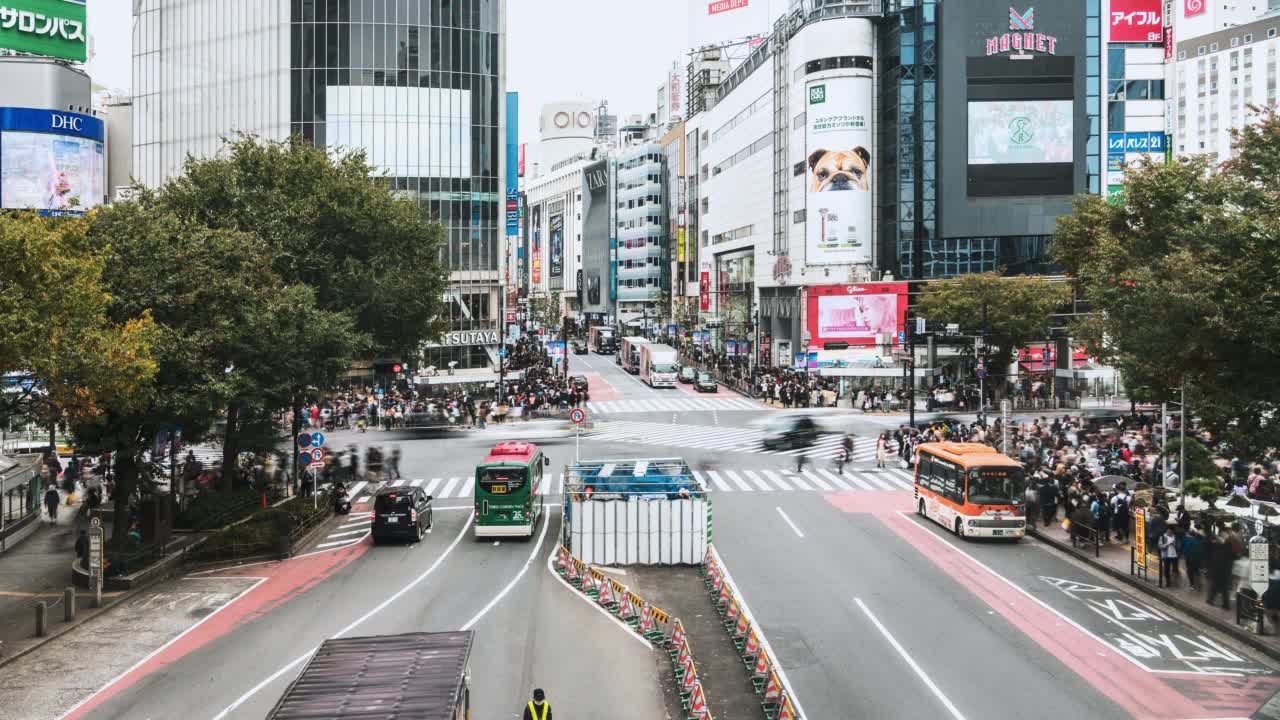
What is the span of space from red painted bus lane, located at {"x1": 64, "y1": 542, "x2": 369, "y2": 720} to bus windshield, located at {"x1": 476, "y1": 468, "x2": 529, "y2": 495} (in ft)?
12.7

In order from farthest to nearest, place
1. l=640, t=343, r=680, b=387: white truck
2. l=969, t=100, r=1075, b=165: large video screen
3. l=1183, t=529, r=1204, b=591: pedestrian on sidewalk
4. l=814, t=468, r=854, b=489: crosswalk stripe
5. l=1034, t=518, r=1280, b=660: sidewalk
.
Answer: l=640, t=343, r=680, b=387: white truck
l=969, t=100, r=1075, b=165: large video screen
l=814, t=468, r=854, b=489: crosswalk stripe
l=1183, t=529, r=1204, b=591: pedestrian on sidewalk
l=1034, t=518, r=1280, b=660: sidewalk

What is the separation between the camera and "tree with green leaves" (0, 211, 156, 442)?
711 inches

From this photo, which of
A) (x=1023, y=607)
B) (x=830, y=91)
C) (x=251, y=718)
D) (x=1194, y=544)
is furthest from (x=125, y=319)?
(x=830, y=91)

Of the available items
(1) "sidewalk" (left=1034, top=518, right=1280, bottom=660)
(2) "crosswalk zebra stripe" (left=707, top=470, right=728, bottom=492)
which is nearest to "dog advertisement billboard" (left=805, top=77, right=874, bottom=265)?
(2) "crosswalk zebra stripe" (left=707, top=470, right=728, bottom=492)

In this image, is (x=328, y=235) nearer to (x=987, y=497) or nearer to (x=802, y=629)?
(x=987, y=497)

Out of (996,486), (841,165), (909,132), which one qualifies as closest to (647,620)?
(996,486)

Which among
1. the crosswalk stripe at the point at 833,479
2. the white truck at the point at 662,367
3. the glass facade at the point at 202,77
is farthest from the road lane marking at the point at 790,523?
the glass facade at the point at 202,77

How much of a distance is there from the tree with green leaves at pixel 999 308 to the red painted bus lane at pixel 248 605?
49039mm

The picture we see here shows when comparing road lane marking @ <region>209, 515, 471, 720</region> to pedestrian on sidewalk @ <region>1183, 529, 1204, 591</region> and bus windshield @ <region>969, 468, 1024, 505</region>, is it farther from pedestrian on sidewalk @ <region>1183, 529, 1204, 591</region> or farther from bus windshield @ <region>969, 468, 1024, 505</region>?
pedestrian on sidewalk @ <region>1183, 529, 1204, 591</region>

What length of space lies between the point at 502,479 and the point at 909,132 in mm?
60991

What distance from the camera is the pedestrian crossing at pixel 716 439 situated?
4978 cm

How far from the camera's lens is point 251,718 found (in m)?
15.9

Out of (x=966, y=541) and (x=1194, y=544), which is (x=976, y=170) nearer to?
(x=966, y=541)

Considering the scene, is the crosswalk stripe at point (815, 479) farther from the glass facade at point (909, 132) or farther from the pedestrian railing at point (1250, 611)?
the glass facade at point (909, 132)
